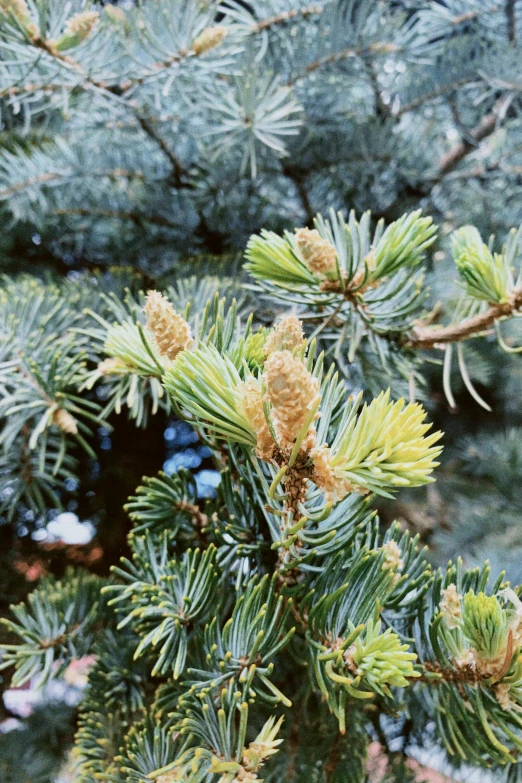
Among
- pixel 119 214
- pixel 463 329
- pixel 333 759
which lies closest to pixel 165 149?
pixel 119 214

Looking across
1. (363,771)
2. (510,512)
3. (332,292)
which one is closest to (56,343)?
(332,292)

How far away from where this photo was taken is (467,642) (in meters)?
0.19

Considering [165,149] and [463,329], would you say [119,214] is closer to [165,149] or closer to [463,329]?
[165,149]

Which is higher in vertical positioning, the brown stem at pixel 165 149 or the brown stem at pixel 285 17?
the brown stem at pixel 285 17

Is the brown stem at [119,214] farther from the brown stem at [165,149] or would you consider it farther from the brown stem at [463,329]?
the brown stem at [463,329]

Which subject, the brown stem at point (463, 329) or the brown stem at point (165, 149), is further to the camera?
the brown stem at point (165, 149)

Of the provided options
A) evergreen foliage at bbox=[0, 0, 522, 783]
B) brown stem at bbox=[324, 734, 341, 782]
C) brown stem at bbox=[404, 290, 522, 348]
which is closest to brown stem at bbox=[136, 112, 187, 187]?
evergreen foliage at bbox=[0, 0, 522, 783]

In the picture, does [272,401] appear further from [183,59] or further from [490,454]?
[490,454]

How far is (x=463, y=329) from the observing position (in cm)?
26

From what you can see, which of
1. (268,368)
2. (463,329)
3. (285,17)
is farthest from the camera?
(285,17)

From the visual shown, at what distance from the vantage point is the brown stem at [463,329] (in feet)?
0.79

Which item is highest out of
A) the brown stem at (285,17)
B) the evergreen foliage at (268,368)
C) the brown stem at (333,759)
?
the brown stem at (285,17)

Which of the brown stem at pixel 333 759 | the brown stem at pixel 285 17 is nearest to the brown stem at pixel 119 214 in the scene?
the brown stem at pixel 285 17

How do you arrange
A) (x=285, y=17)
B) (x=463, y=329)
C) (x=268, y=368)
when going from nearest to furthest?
(x=268, y=368) < (x=463, y=329) < (x=285, y=17)
